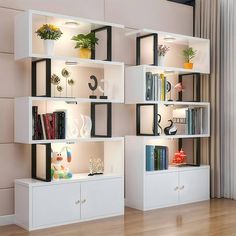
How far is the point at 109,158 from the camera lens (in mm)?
5059

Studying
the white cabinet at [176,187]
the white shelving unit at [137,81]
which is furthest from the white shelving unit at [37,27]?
the white cabinet at [176,187]

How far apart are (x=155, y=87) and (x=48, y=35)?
58.7 inches

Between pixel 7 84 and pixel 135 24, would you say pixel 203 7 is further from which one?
pixel 7 84

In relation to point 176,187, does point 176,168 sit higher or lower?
higher

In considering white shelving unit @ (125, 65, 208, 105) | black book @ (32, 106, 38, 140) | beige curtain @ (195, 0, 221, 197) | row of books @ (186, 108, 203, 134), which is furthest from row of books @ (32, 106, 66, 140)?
beige curtain @ (195, 0, 221, 197)

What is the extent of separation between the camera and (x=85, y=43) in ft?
15.5

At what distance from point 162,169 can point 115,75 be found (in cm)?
128

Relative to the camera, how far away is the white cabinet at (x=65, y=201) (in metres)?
4.21

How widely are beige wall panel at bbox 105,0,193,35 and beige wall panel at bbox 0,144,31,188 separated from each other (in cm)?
192

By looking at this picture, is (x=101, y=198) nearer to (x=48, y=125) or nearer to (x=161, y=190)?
(x=161, y=190)

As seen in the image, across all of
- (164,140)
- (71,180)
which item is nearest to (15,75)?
(71,180)

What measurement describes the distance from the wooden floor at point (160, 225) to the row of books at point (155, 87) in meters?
1.34

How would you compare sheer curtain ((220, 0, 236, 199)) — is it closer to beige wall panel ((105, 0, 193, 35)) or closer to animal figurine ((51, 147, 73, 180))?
beige wall panel ((105, 0, 193, 35))

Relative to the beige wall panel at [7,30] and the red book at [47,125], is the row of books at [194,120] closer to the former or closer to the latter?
the red book at [47,125]
